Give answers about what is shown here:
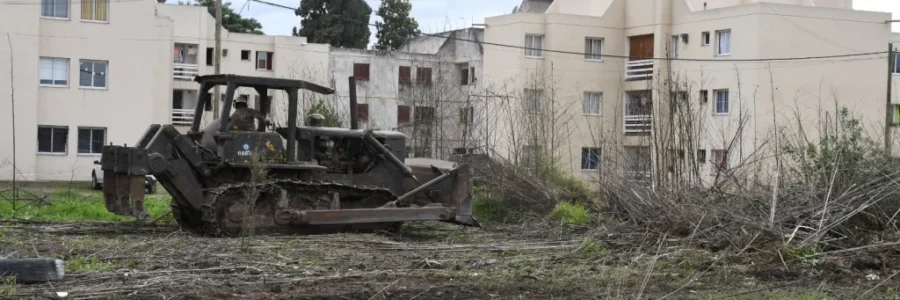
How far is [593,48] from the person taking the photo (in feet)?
157

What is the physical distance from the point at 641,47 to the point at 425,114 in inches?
734

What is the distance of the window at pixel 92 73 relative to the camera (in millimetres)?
40781

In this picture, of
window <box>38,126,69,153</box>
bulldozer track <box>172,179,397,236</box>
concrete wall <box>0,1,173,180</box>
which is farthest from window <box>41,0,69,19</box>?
bulldozer track <box>172,179,397,236</box>

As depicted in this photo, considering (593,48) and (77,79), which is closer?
(77,79)

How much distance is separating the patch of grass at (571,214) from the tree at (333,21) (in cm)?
5173

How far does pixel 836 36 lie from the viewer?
43125 millimetres

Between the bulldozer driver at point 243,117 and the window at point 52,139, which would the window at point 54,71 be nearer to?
the window at point 52,139

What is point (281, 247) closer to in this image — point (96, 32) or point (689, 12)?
point (96, 32)

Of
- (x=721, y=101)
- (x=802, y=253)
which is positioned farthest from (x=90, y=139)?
(x=802, y=253)

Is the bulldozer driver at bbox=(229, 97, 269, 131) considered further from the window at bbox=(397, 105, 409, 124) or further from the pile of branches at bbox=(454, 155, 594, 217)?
the window at bbox=(397, 105, 409, 124)

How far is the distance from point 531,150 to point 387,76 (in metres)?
33.2

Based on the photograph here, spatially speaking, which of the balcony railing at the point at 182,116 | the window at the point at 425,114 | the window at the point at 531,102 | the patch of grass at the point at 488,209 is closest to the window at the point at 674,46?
the window at the point at 531,102

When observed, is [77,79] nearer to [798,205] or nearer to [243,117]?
[243,117]

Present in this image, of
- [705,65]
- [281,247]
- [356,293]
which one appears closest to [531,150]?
[281,247]
